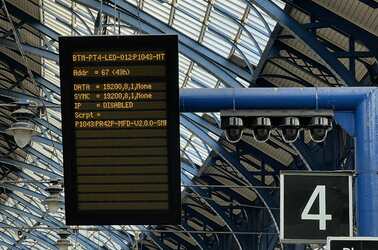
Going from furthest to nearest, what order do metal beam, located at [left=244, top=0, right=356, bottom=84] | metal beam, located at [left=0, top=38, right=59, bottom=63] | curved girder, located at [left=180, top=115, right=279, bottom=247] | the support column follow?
curved girder, located at [left=180, top=115, right=279, bottom=247], metal beam, located at [left=0, top=38, right=59, bottom=63], metal beam, located at [left=244, top=0, right=356, bottom=84], the support column

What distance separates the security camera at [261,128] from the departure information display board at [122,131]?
78 centimetres

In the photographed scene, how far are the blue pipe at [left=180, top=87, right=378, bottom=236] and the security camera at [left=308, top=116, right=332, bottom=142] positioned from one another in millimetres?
228

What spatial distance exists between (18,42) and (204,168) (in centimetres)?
956

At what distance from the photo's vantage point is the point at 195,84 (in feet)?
106

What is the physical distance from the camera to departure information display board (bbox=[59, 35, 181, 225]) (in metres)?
10.4

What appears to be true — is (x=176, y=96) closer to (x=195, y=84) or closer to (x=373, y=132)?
(x=373, y=132)

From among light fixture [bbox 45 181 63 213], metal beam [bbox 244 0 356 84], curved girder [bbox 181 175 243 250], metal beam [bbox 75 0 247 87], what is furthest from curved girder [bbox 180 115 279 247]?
metal beam [bbox 244 0 356 84]

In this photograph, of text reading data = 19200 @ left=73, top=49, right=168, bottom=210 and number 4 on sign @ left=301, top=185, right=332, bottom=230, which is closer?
number 4 on sign @ left=301, top=185, right=332, bottom=230

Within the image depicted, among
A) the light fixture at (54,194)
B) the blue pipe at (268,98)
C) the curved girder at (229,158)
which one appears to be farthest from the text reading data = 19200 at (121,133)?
the curved girder at (229,158)

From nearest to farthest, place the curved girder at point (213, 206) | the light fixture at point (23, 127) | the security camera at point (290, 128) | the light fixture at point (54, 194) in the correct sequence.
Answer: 1. the security camera at point (290, 128)
2. the light fixture at point (23, 127)
3. the light fixture at point (54, 194)
4. the curved girder at point (213, 206)

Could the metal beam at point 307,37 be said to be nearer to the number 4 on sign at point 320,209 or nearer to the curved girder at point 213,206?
the number 4 on sign at point 320,209

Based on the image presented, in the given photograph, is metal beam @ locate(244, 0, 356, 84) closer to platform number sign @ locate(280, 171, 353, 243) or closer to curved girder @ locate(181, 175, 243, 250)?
platform number sign @ locate(280, 171, 353, 243)

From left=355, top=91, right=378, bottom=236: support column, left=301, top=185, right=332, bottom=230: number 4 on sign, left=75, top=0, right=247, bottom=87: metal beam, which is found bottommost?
left=301, top=185, right=332, bottom=230: number 4 on sign

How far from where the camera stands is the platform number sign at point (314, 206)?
32.8ft
